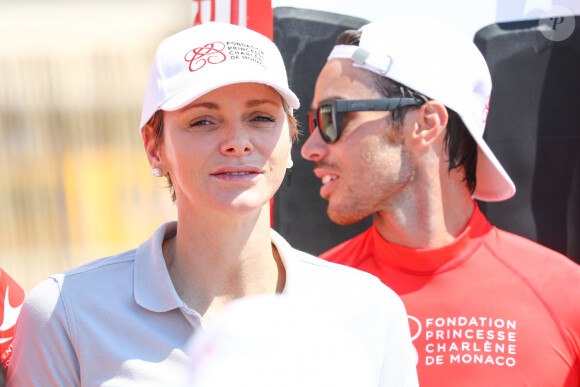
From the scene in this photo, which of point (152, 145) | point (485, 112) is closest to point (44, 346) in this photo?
point (152, 145)

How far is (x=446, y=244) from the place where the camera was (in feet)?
8.91

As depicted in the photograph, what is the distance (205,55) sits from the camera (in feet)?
5.32

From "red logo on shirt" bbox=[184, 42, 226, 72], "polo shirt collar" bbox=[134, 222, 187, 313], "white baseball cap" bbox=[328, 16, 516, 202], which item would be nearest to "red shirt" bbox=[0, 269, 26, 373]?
"polo shirt collar" bbox=[134, 222, 187, 313]

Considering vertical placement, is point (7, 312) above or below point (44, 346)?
below

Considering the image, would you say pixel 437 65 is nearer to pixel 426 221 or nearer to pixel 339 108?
pixel 339 108

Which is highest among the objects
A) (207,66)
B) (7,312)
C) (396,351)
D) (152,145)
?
(207,66)

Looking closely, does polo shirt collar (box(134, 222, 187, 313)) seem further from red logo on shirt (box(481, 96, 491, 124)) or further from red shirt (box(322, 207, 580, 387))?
red logo on shirt (box(481, 96, 491, 124))

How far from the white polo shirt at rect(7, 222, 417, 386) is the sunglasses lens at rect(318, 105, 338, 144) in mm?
1134

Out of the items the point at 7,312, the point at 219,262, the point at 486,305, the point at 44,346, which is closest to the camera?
the point at 44,346

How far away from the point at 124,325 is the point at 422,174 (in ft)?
5.11

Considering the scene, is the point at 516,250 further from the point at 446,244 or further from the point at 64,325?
the point at 64,325

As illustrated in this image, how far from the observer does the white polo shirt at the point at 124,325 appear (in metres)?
1.53

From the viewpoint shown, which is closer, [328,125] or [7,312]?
[7,312]

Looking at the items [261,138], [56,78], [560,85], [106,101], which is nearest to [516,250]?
[560,85]
